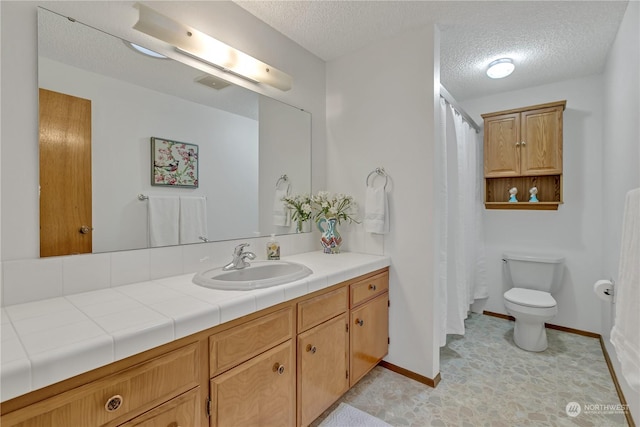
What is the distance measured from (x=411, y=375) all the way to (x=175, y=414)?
5.28 feet

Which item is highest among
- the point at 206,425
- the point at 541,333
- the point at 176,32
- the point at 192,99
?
the point at 176,32

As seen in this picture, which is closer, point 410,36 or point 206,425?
point 206,425

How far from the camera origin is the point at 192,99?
1608mm

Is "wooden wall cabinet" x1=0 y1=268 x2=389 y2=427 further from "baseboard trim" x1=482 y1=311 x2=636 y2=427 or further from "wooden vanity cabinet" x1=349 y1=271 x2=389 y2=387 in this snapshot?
"baseboard trim" x1=482 y1=311 x2=636 y2=427

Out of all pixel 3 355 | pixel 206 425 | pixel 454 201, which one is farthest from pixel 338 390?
pixel 454 201

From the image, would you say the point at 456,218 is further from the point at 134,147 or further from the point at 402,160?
the point at 134,147

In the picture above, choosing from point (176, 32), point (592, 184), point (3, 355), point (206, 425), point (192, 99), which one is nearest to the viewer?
point (3, 355)

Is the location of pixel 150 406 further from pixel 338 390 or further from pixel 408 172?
pixel 408 172

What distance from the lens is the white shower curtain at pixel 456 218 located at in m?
2.12

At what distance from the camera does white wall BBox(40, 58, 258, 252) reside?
4.16 ft

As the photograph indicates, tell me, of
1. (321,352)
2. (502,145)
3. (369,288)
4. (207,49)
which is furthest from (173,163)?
(502,145)

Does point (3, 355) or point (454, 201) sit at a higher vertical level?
point (454, 201)

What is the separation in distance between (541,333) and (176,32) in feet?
10.9

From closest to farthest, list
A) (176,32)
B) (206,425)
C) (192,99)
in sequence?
(206,425) < (176,32) < (192,99)
